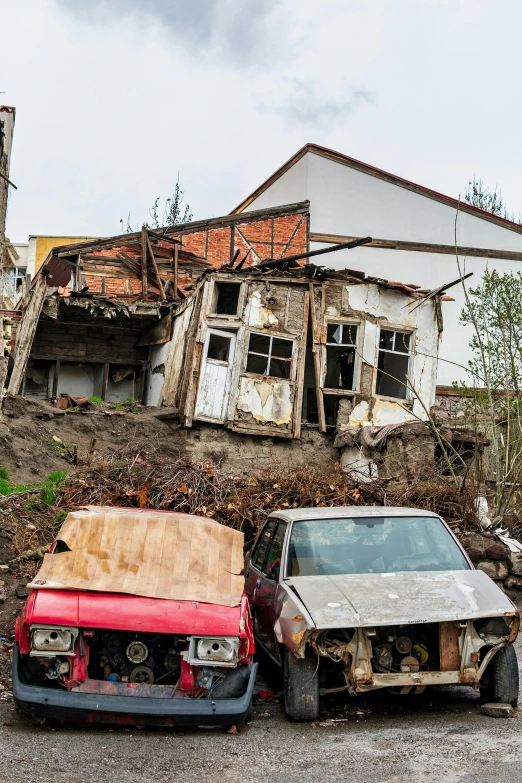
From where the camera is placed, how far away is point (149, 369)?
22.6 meters

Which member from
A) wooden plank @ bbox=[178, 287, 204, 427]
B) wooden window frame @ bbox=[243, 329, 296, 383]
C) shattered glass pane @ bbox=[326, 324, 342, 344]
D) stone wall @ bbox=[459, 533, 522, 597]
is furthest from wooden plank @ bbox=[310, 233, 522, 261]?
stone wall @ bbox=[459, 533, 522, 597]

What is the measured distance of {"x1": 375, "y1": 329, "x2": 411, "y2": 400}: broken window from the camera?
20217 mm

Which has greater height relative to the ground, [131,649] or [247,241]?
[247,241]

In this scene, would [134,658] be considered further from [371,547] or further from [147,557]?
[371,547]

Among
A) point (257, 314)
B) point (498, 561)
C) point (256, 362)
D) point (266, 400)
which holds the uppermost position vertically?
point (257, 314)

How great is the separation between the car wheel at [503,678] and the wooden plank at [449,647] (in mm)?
405

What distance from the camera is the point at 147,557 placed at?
21.0ft

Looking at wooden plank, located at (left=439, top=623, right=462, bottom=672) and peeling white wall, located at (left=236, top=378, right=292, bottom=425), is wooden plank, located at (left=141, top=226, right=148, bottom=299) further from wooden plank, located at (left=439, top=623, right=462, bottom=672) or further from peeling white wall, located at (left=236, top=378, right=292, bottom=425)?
wooden plank, located at (left=439, top=623, right=462, bottom=672)

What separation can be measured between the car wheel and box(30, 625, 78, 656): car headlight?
3.07 m

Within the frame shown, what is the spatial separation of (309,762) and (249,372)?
1453cm

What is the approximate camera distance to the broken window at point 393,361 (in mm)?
20217

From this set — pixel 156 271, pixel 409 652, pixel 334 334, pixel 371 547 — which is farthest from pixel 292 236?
pixel 409 652

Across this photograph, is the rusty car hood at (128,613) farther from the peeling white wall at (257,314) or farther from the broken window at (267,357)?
the peeling white wall at (257,314)

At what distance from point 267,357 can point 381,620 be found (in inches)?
547
